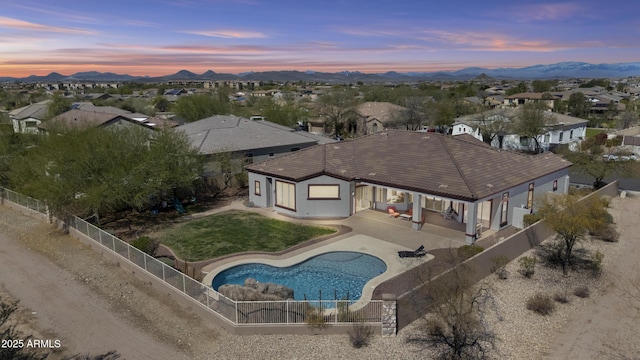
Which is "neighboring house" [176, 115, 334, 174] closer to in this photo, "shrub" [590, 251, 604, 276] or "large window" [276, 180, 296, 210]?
"large window" [276, 180, 296, 210]

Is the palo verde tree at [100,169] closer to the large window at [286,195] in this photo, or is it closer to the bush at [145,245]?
the bush at [145,245]

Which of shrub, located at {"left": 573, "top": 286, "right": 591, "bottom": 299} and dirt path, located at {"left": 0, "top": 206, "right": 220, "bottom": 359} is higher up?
shrub, located at {"left": 573, "top": 286, "right": 591, "bottom": 299}

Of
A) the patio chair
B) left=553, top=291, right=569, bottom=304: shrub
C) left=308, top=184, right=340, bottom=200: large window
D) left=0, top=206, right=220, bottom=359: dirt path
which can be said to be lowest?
left=0, top=206, right=220, bottom=359: dirt path

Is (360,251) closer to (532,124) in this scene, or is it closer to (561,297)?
(561,297)

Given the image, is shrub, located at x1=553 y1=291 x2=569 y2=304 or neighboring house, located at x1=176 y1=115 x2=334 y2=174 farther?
neighboring house, located at x1=176 y1=115 x2=334 y2=174

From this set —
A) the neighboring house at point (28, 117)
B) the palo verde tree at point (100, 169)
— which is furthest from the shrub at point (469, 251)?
the neighboring house at point (28, 117)

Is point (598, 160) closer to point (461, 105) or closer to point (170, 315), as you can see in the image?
point (170, 315)

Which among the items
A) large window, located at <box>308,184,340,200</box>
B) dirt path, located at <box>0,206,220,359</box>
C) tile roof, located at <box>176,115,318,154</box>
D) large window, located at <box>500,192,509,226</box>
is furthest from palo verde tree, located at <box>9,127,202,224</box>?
large window, located at <box>500,192,509,226</box>
